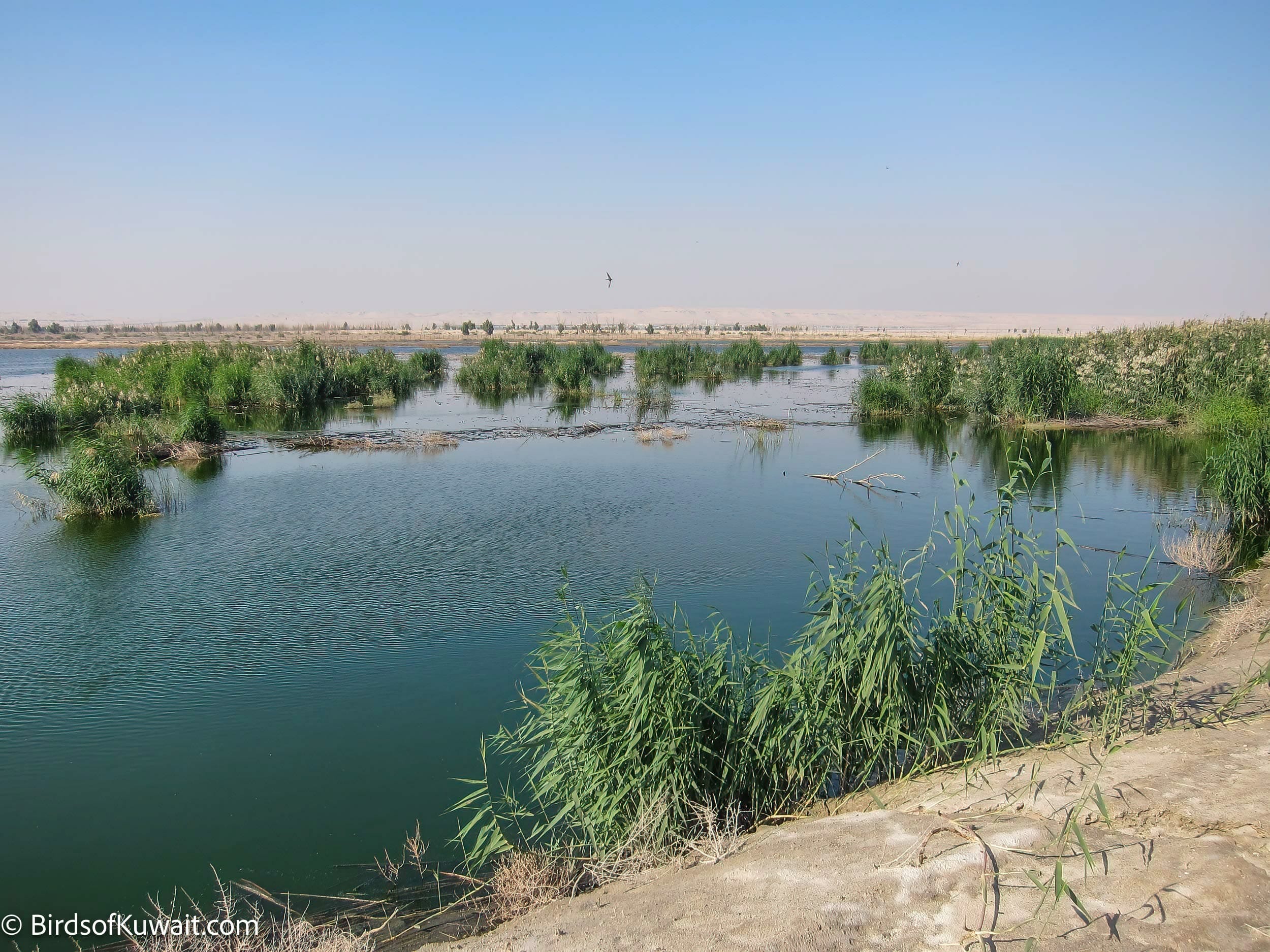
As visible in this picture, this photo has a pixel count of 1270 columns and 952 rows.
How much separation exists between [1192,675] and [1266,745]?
2.09m

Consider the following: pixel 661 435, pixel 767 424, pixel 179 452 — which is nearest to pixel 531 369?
pixel 767 424

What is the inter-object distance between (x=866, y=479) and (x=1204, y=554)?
227 inches

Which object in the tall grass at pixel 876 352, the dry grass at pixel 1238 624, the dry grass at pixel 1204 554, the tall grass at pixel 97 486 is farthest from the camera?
the tall grass at pixel 876 352

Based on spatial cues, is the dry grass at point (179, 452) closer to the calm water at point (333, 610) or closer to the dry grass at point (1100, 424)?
the calm water at point (333, 610)

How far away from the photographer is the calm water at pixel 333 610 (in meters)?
5.08

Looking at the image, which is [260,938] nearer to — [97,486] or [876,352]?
[97,486]

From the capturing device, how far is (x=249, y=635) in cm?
787

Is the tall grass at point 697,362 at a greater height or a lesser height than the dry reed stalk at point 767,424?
greater

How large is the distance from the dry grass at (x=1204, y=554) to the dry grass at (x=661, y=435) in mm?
11026

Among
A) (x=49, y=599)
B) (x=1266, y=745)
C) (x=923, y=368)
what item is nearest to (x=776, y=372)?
(x=923, y=368)

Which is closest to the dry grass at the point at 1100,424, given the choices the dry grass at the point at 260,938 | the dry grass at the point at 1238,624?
the dry grass at the point at 1238,624

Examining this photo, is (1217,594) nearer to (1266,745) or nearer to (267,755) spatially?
(1266,745)

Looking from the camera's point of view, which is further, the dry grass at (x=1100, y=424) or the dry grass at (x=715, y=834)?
the dry grass at (x=1100, y=424)

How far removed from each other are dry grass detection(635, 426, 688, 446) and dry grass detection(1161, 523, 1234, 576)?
434 inches
